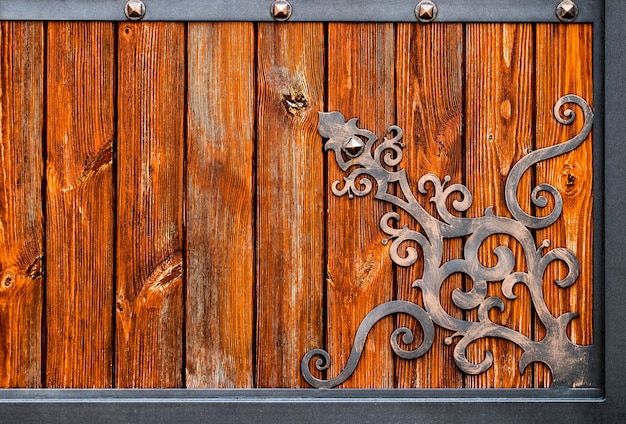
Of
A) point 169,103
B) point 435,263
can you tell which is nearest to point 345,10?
point 169,103

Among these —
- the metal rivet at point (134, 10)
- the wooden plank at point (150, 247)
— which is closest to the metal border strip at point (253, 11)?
the metal rivet at point (134, 10)

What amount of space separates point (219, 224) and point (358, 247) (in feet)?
0.90

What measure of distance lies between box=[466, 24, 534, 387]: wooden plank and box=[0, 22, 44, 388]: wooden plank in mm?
849

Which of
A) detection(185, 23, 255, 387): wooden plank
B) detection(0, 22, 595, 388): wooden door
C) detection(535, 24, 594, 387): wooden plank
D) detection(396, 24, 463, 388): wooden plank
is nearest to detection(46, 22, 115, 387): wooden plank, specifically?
detection(0, 22, 595, 388): wooden door

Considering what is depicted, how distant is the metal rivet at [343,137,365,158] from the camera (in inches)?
46.7

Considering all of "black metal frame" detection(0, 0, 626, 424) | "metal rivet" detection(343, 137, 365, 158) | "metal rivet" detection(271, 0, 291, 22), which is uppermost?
"metal rivet" detection(271, 0, 291, 22)

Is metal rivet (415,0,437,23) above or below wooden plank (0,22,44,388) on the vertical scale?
above

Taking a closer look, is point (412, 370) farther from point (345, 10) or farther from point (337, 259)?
point (345, 10)

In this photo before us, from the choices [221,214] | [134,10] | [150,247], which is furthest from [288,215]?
[134,10]

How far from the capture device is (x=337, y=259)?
1.20 metres

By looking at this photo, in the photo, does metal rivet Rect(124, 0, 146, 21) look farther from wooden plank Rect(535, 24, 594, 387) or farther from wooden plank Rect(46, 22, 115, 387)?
wooden plank Rect(535, 24, 594, 387)

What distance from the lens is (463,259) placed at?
3.90 feet

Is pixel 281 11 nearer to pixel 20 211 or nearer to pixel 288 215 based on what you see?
pixel 288 215

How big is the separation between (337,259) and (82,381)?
1.82ft
